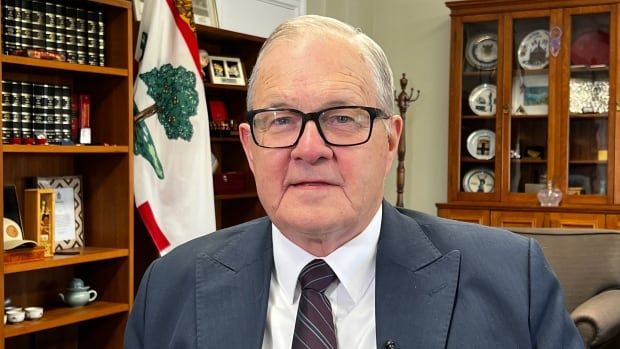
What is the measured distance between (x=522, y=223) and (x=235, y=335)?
4.12 meters

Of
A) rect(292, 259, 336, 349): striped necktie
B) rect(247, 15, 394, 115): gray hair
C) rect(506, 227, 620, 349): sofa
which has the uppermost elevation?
rect(247, 15, 394, 115): gray hair

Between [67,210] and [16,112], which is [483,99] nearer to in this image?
[67,210]

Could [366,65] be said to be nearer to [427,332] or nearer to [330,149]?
[330,149]

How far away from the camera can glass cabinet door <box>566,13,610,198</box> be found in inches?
192

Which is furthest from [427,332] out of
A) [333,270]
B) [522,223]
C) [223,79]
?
[522,223]

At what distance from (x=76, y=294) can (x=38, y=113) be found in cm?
74

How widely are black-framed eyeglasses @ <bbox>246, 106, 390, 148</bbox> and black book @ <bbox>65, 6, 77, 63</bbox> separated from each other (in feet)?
7.00

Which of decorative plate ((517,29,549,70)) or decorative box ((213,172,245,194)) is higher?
decorative plate ((517,29,549,70))

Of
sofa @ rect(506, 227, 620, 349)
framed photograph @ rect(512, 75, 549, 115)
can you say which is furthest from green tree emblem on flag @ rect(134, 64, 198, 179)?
framed photograph @ rect(512, 75, 549, 115)

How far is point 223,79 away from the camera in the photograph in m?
3.93

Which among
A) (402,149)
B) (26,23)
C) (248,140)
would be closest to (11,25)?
(26,23)

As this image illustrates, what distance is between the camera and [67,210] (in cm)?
311

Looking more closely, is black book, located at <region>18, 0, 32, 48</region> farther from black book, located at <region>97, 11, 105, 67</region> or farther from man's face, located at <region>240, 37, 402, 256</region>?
man's face, located at <region>240, 37, 402, 256</region>

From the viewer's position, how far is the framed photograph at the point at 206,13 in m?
4.02
